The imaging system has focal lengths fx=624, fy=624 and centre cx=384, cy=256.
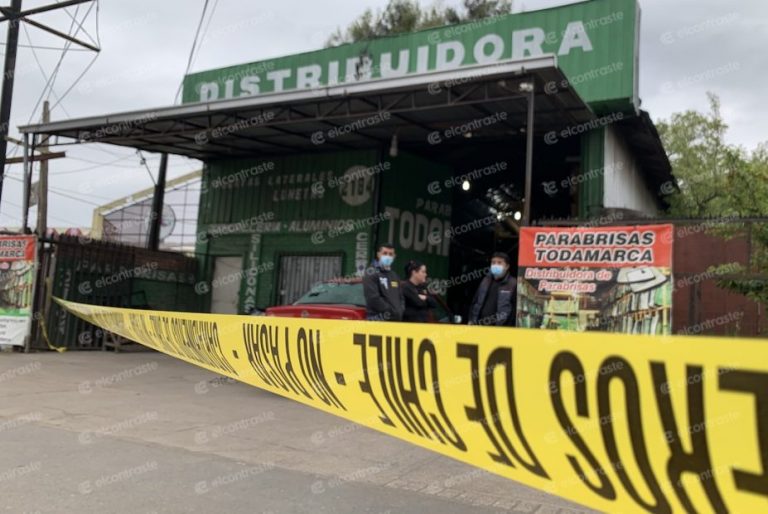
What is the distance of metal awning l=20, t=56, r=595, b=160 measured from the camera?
1019cm

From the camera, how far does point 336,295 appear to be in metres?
9.12

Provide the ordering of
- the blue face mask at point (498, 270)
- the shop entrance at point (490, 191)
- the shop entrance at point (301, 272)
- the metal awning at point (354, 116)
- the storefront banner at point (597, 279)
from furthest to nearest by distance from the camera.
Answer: the shop entrance at point (490, 191) → the shop entrance at point (301, 272) → the metal awning at point (354, 116) → the storefront banner at point (597, 279) → the blue face mask at point (498, 270)

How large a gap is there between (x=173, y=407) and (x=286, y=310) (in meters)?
1.86

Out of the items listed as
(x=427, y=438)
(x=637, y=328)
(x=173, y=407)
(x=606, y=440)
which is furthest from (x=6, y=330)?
(x=606, y=440)

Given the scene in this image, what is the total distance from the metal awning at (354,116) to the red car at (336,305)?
354 centimetres

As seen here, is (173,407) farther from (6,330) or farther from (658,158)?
(658,158)

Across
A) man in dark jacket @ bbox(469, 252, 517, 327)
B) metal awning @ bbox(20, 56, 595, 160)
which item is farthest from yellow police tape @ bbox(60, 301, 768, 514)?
metal awning @ bbox(20, 56, 595, 160)

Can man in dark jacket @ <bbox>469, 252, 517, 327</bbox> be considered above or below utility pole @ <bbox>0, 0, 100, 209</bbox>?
below

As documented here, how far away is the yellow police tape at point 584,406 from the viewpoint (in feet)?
4.52

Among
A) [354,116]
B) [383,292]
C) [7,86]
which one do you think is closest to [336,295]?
[383,292]

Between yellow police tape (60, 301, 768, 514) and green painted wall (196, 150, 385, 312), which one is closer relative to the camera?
yellow police tape (60, 301, 768, 514)

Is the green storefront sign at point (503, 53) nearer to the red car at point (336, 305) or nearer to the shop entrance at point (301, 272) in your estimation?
the red car at point (336, 305)

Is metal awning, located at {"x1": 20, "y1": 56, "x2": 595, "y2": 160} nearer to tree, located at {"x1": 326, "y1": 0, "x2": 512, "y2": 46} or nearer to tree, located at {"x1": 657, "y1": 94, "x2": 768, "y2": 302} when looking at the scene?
tree, located at {"x1": 657, "y1": 94, "x2": 768, "y2": 302}

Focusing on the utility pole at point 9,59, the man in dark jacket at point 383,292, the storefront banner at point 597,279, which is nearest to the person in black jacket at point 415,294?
the man in dark jacket at point 383,292
